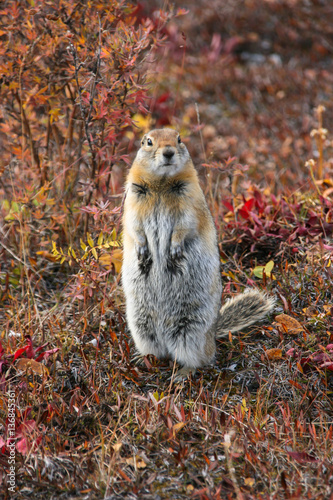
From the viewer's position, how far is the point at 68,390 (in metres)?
3.78

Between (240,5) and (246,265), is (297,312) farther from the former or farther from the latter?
(240,5)

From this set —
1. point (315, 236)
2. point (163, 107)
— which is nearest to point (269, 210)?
point (315, 236)

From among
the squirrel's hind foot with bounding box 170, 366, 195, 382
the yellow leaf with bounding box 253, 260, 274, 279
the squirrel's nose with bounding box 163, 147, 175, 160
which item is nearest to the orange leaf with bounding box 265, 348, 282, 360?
the squirrel's hind foot with bounding box 170, 366, 195, 382

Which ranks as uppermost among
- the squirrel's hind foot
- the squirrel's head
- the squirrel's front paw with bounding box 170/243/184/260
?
the squirrel's head

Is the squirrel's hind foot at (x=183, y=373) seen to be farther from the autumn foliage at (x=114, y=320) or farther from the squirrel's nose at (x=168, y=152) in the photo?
the squirrel's nose at (x=168, y=152)

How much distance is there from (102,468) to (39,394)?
2.67 feet

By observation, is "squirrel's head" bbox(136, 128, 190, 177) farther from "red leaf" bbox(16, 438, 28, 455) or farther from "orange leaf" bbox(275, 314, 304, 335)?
"red leaf" bbox(16, 438, 28, 455)

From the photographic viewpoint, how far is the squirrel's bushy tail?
418cm

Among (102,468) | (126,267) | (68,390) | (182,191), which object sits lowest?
(68,390)

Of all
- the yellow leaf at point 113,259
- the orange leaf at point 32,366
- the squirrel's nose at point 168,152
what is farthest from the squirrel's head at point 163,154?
the orange leaf at point 32,366

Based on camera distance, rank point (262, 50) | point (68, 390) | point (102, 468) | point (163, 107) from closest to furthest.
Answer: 1. point (102, 468)
2. point (68, 390)
3. point (163, 107)
4. point (262, 50)

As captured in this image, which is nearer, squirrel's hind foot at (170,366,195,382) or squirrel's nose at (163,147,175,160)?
squirrel's nose at (163,147,175,160)

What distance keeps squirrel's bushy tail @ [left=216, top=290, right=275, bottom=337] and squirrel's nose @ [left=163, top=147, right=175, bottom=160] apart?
129 centimetres

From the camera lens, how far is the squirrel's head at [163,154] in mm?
3744
